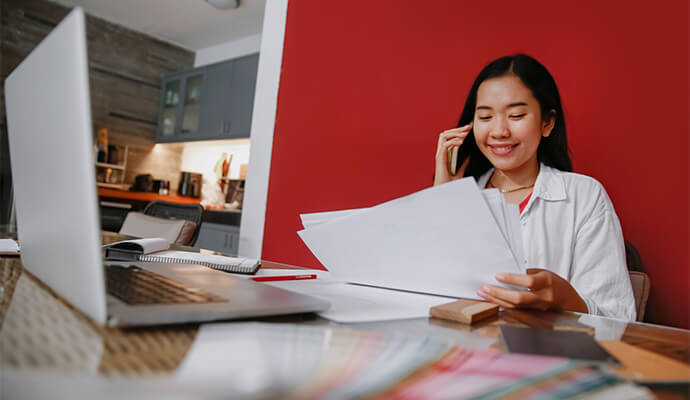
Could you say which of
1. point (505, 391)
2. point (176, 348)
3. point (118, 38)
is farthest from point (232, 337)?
point (118, 38)

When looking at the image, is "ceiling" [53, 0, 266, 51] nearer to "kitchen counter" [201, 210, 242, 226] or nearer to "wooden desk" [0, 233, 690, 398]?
"kitchen counter" [201, 210, 242, 226]

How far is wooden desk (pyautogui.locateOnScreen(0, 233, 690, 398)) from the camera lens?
0.28m

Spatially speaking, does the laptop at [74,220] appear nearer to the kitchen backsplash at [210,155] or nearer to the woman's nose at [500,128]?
the woman's nose at [500,128]

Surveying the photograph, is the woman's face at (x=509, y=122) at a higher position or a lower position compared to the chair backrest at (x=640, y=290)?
higher

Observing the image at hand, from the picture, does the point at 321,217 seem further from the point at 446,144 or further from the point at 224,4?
the point at 224,4

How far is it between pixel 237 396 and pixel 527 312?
570 millimetres

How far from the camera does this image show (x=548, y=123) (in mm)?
1480

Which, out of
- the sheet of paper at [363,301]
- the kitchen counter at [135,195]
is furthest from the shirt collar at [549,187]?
the kitchen counter at [135,195]

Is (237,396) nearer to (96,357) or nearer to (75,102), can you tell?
(96,357)

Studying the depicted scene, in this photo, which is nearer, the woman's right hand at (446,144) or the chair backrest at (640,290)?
the chair backrest at (640,290)

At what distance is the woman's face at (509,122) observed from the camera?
1.41 m

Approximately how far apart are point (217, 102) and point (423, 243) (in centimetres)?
427

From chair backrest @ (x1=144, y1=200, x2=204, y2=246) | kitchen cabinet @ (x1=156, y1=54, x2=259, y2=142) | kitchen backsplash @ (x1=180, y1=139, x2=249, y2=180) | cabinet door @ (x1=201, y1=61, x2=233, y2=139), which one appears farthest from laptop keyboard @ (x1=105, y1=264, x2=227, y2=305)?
kitchen backsplash @ (x1=180, y1=139, x2=249, y2=180)

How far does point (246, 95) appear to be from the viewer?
4.29 m
